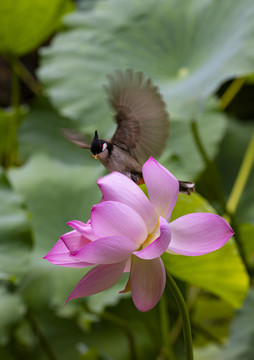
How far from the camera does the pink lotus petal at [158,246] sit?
0.86ft

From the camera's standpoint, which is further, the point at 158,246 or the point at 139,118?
the point at 139,118

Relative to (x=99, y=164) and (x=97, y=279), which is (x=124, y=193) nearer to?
(x=97, y=279)

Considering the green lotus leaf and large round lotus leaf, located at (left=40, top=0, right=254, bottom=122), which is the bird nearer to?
the green lotus leaf

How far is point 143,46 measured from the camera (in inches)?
39.2

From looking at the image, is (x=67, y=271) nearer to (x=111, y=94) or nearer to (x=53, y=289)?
(x=53, y=289)

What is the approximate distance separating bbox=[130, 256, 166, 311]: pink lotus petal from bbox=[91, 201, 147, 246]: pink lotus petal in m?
0.02

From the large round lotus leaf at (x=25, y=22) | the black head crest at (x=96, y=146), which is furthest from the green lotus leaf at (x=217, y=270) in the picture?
the large round lotus leaf at (x=25, y=22)

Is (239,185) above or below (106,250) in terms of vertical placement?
below

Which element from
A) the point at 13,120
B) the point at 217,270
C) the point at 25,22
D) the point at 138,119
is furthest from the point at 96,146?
the point at 13,120

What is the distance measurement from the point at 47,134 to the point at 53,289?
1.83 ft

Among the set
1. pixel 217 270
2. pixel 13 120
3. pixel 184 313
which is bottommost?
pixel 13 120

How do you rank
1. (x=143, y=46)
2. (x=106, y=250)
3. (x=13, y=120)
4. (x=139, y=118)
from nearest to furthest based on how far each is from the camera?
(x=106, y=250)
(x=139, y=118)
(x=143, y=46)
(x=13, y=120)

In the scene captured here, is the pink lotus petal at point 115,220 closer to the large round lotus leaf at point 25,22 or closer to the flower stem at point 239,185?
the flower stem at point 239,185

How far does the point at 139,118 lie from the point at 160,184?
0.11 metres
